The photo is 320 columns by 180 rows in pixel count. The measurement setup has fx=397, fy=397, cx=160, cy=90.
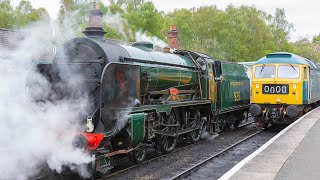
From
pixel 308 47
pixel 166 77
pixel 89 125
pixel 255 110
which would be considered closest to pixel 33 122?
pixel 89 125

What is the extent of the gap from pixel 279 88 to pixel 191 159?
6381 millimetres

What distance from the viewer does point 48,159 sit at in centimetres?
723

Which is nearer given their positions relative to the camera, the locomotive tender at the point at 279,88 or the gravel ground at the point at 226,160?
the gravel ground at the point at 226,160

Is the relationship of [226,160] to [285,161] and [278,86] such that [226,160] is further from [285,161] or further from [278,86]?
[278,86]

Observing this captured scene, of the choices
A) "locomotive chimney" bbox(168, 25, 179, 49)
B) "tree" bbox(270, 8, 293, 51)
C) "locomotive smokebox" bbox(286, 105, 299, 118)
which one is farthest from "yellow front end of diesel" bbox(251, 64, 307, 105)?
"tree" bbox(270, 8, 293, 51)

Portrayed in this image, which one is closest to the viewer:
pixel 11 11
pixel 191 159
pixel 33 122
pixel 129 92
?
pixel 33 122

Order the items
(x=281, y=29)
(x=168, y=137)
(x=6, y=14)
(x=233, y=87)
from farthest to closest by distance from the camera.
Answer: (x=281, y=29) < (x=6, y=14) < (x=233, y=87) < (x=168, y=137)

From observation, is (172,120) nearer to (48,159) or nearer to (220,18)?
(48,159)

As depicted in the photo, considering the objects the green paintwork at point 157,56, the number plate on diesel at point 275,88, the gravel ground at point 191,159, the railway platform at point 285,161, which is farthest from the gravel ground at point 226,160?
the green paintwork at point 157,56

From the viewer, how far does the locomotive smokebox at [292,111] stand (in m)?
14.5

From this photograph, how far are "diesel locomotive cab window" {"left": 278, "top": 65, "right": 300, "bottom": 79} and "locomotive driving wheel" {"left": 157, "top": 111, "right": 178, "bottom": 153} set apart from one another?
6359 millimetres

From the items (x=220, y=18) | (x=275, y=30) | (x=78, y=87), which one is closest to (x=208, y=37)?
(x=220, y=18)

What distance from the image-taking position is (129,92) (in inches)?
322

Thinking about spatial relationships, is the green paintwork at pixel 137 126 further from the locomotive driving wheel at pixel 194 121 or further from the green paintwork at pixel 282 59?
the green paintwork at pixel 282 59
